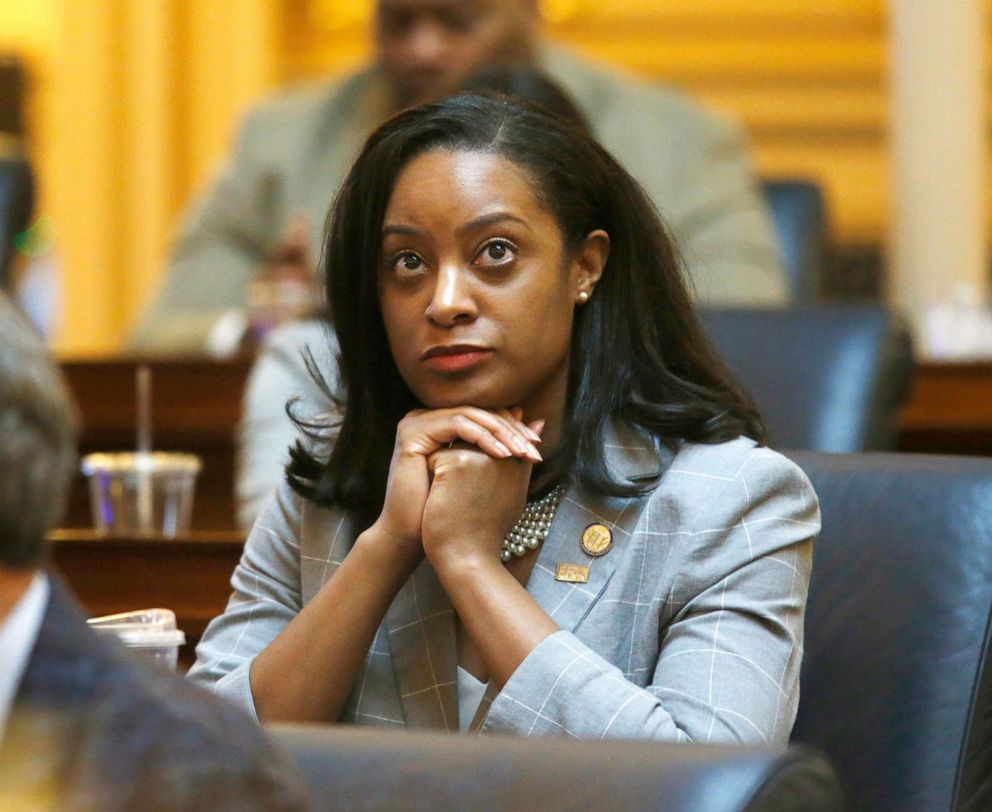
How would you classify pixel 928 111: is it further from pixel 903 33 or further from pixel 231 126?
pixel 231 126

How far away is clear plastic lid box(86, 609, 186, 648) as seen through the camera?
4.88 feet

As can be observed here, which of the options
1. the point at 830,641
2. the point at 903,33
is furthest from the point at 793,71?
the point at 830,641

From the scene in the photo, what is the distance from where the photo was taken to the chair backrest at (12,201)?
361cm

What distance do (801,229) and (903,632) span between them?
2282mm

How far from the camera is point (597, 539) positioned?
A: 155cm

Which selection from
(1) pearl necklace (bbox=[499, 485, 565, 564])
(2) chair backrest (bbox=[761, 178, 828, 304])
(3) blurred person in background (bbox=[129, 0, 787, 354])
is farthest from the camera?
(2) chair backrest (bbox=[761, 178, 828, 304])

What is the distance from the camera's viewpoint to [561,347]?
1590 mm

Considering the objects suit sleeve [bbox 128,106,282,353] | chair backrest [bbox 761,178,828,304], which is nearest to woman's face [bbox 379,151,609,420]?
suit sleeve [bbox 128,106,282,353]

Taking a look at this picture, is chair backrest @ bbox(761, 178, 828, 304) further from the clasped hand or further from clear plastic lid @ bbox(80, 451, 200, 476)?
the clasped hand

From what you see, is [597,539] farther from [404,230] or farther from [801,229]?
[801,229]

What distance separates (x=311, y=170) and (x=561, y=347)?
220 cm

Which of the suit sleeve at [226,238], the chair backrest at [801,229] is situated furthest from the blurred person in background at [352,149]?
the chair backrest at [801,229]

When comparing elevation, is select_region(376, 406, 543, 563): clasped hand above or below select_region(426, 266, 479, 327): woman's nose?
below

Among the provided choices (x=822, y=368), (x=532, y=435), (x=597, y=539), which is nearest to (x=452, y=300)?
(x=532, y=435)
